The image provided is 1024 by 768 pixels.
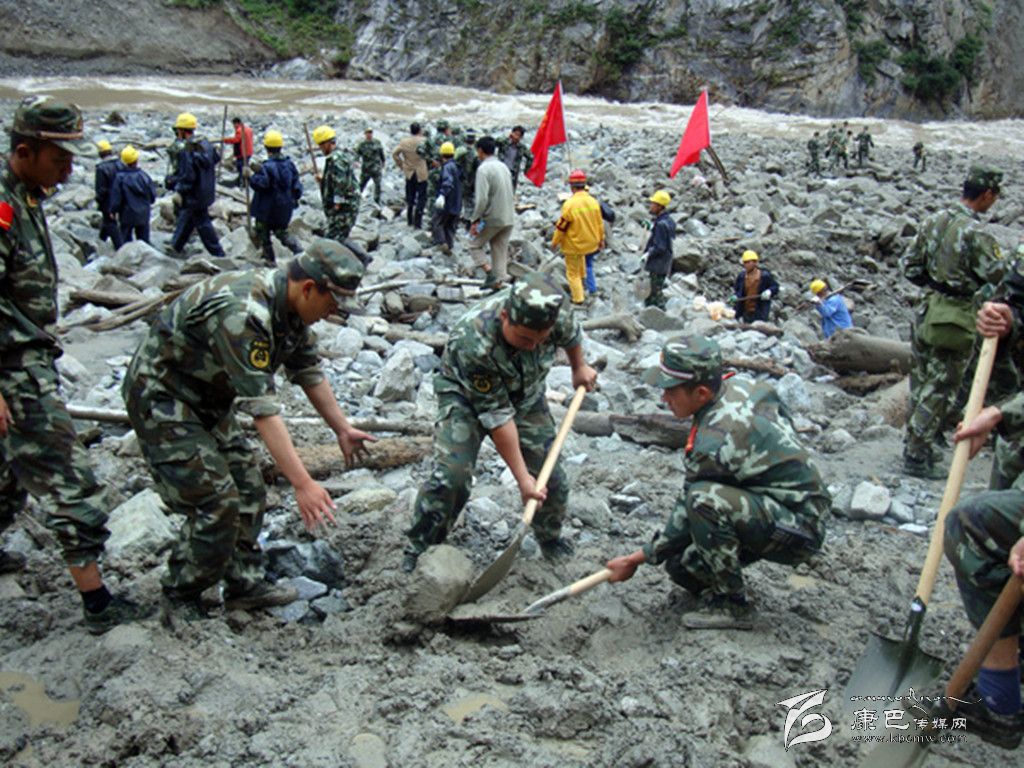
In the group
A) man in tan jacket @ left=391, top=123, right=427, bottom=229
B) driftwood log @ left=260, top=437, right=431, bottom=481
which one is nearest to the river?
man in tan jacket @ left=391, top=123, right=427, bottom=229

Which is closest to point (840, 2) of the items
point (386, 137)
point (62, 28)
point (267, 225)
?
point (386, 137)

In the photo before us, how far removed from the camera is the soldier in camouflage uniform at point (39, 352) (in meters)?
3.22

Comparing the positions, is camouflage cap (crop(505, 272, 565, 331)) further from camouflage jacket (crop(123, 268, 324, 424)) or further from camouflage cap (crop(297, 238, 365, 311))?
camouflage jacket (crop(123, 268, 324, 424))

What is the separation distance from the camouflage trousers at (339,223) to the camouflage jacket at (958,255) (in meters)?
6.25

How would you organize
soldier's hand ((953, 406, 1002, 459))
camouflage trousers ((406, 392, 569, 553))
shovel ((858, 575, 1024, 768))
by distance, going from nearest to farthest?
shovel ((858, 575, 1024, 768)) < soldier's hand ((953, 406, 1002, 459)) < camouflage trousers ((406, 392, 569, 553))

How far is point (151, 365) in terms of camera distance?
10.7 feet

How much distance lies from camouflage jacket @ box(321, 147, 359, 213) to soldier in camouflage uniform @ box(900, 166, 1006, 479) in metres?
6.09

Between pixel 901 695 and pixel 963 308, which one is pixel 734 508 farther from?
pixel 963 308

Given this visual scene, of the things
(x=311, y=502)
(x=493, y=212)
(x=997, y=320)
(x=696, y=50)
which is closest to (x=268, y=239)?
(x=493, y=212)

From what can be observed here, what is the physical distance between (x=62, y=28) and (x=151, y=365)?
122ft

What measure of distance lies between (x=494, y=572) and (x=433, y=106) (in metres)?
29.9

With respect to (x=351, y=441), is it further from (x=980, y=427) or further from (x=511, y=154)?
(x=511, y=154)

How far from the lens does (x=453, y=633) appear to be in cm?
365

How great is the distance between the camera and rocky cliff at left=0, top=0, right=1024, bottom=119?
3800 centimetres
